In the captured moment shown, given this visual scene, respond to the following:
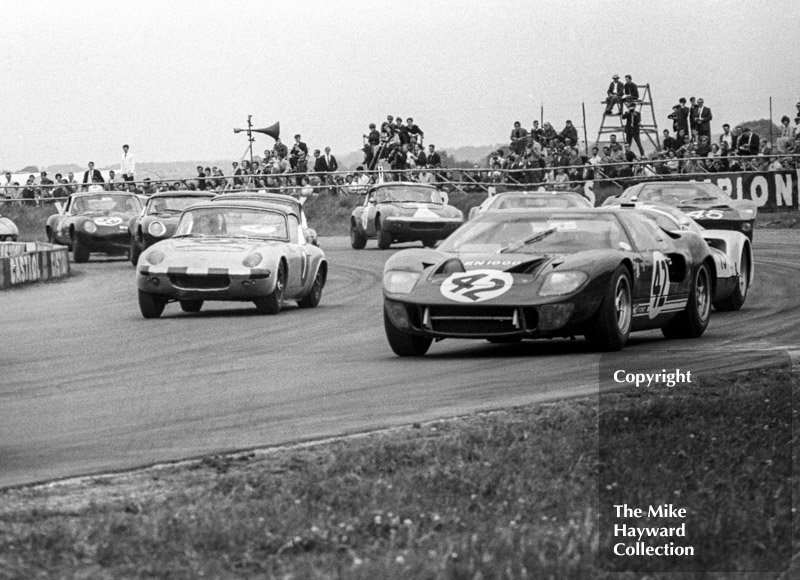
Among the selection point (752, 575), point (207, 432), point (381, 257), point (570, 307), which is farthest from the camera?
point (381, 257)

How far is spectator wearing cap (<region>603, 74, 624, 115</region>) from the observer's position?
33.0 m

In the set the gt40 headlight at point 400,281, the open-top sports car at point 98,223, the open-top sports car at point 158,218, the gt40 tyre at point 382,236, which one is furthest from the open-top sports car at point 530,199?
the gt40 headlight at point 400,281

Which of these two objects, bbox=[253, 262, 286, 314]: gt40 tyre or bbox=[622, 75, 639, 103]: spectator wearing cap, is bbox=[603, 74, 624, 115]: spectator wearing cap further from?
bbox=[253, 262, 286, 314]: gt40 tyre

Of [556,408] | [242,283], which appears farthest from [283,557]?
[242,283]

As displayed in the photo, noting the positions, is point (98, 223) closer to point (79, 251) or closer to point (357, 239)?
point (79, 251)

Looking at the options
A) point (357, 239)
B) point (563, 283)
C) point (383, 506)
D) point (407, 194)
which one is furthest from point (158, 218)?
point (383, 506)

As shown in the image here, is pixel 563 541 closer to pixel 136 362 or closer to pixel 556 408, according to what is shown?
pixel 556 408

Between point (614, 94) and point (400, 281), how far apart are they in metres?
23.6

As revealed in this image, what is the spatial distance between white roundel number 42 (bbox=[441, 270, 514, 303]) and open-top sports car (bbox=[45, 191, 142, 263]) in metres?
16.4

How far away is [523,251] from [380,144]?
1005 inches

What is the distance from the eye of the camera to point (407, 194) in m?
27.7

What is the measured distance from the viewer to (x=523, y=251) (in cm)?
1055

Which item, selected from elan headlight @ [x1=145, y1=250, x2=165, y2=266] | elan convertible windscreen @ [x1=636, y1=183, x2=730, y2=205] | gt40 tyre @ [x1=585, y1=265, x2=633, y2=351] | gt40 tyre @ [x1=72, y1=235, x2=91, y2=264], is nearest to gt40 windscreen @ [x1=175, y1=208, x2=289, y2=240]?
elan headlight @ [x1=145, y1=250, x2=165, y2=266]

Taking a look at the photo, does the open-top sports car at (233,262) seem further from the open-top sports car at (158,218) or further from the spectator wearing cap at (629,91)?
the spectator wearing cap at (629,91)
